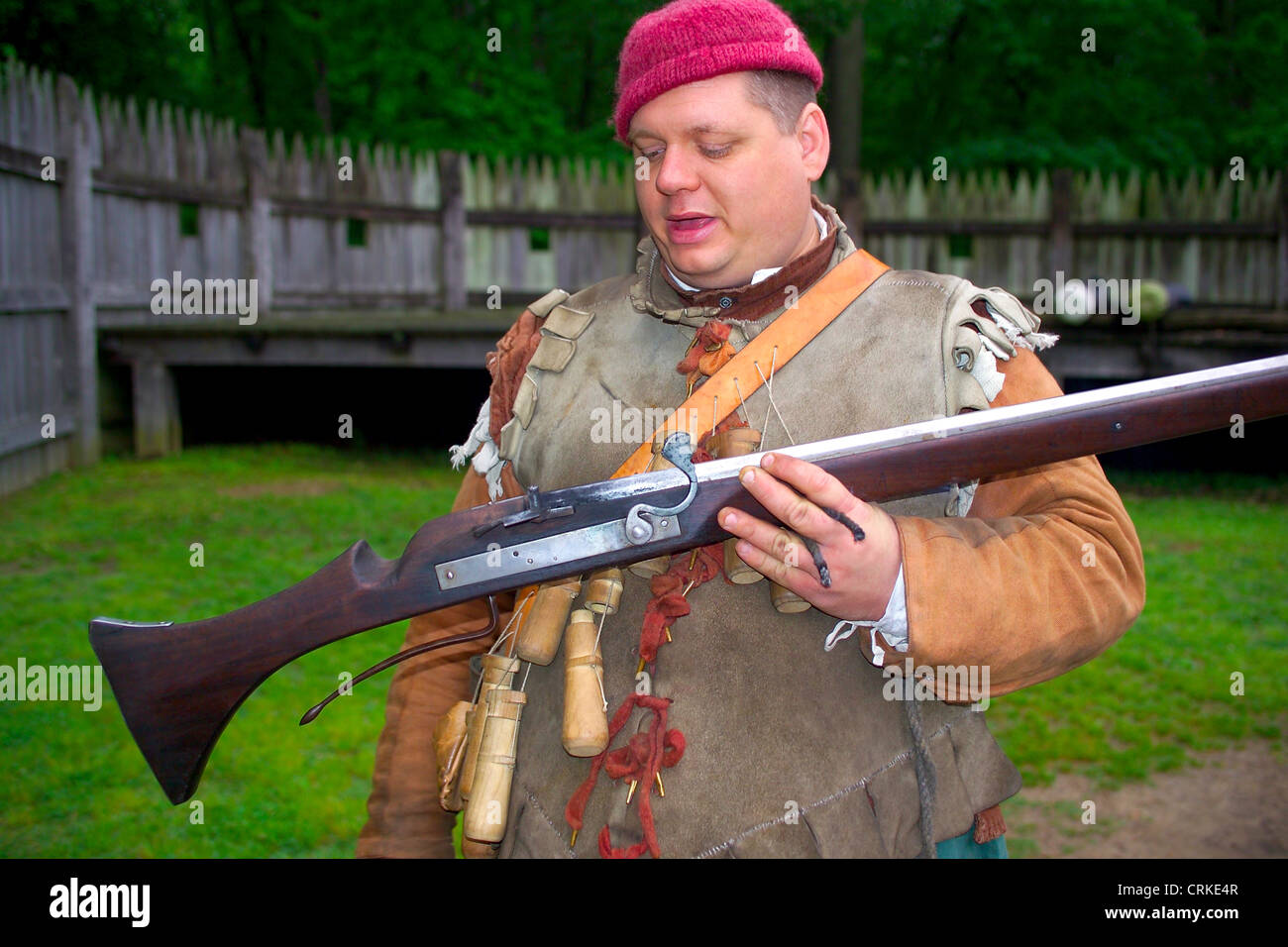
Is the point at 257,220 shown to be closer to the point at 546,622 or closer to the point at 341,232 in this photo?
the point at 341,232

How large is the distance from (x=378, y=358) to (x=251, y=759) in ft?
22.8

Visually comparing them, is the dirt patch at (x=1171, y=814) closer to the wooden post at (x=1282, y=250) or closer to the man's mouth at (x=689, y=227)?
the man's mouth at (x=689, y=227)

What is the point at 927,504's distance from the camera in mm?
2434

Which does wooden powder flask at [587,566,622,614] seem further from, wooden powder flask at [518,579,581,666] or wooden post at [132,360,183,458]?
wooden post at [132,360,183,458]

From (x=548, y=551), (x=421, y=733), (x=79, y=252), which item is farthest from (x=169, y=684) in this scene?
(x=79, y=252)

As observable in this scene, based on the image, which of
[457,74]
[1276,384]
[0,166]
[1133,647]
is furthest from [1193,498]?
[457,74]

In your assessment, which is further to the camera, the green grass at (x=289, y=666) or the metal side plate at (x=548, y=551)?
the green grass at (x=289, y=666)

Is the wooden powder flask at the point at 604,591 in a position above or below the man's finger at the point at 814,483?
below

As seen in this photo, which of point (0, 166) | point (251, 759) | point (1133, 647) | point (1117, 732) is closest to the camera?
point (251, 759)

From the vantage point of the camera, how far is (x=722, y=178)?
2.38 meters

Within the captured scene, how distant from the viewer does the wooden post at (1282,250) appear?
12383 millimetres

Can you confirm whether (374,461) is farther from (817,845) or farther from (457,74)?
(817,845)

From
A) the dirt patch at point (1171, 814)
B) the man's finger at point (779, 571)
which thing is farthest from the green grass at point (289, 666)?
the man's finger at point (779, 571)

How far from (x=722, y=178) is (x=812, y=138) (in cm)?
29
